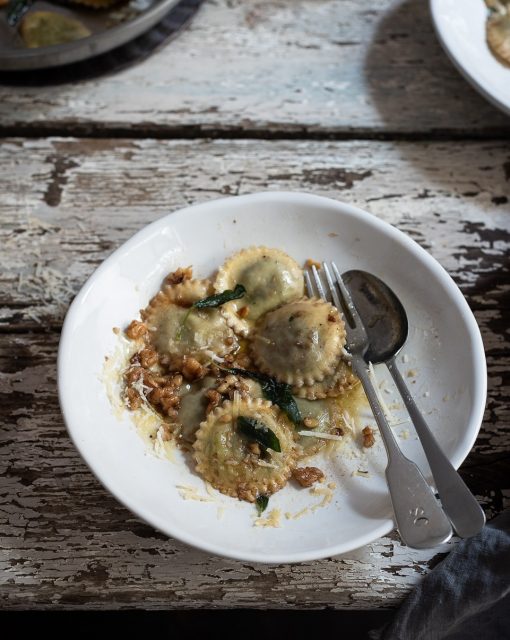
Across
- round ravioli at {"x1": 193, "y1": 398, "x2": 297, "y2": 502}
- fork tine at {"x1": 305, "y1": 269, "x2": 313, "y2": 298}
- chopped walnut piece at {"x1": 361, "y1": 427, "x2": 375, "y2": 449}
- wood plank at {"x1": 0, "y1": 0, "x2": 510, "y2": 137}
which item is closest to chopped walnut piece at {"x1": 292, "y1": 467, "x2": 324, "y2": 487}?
round ravioli at {"x1": 193, "y1": 398, "x2": 297, "y2": 502}

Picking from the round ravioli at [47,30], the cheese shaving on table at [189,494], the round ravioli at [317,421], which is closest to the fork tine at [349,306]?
the round ravioli at [317,421]

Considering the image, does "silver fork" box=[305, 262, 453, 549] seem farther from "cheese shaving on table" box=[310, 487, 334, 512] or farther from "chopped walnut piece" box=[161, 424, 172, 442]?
"chopped walnut piece" box=[161, 424, 172, 442]

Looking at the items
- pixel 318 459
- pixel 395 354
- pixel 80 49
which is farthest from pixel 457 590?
pixel 80 49

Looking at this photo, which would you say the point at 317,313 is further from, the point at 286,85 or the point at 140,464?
the point at 286,85

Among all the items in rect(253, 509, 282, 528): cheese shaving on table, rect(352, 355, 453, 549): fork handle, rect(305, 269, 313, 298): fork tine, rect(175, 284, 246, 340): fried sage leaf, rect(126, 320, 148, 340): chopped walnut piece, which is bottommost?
rect(253, 509, 282, 528): cheese shaving on table

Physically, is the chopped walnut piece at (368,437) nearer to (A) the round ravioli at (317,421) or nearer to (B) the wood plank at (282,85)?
(A) the round ravioli at (317,421)
